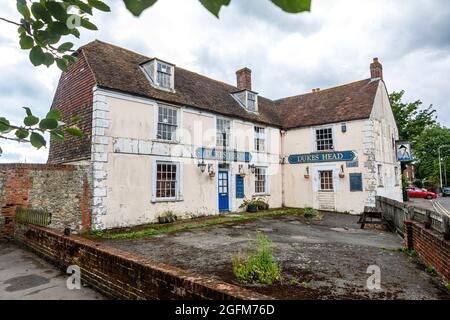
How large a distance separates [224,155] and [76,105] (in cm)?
790

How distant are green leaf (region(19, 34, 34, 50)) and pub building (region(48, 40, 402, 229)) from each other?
33.3 feet

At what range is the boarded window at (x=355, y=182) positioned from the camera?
1694 centimetres

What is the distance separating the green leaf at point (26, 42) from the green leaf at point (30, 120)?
0.54 metres

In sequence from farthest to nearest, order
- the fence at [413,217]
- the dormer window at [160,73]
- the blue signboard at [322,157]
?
1. the blue signboard at [322,157]
2. the dormer window at [160,73]
3. the fence at [413,217]

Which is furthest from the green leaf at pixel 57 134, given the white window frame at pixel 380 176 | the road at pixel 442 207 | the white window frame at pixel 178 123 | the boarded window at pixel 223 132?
the road at pixel 442 207

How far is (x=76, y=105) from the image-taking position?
12641mm

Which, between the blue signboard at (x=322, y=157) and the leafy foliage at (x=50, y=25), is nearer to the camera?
the leafy foliage at (x=50, y=25)

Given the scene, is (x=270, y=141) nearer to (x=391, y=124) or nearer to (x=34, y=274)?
(x=391, y=124)

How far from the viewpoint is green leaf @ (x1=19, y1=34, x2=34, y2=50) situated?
1.60m

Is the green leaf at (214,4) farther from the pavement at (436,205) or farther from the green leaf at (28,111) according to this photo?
the pavement at (436,205)

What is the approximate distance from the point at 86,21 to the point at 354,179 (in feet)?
59.1

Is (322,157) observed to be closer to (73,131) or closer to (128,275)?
(128,275)

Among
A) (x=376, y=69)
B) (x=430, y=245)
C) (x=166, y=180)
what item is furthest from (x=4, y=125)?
(x=376, y=69)

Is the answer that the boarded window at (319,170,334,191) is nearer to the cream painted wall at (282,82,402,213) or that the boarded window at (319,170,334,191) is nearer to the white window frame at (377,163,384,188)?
the cream painted wall at (282,82,402,213)
